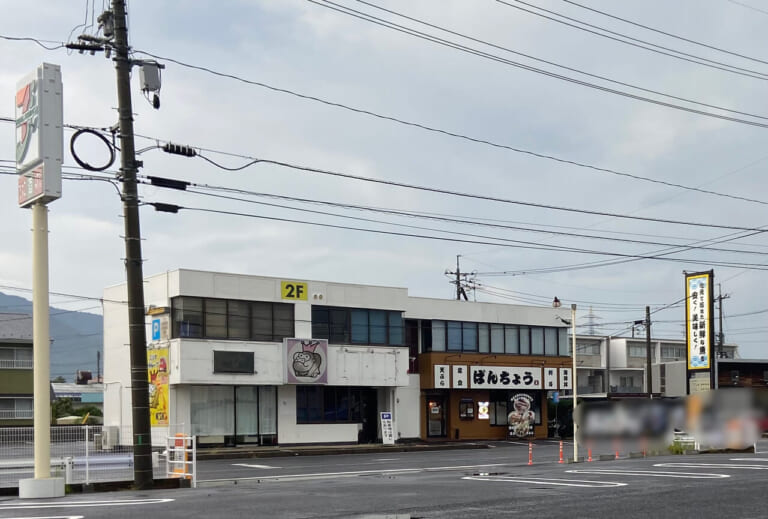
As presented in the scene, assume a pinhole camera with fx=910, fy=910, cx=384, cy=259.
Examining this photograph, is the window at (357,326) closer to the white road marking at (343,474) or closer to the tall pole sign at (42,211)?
the white road marking at (343,474)

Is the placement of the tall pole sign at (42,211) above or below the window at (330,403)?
above

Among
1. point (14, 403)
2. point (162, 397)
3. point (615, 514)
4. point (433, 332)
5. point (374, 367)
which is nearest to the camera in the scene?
point (615, 514)

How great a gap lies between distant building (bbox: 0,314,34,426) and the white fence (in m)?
40.3

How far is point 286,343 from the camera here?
43062 mm

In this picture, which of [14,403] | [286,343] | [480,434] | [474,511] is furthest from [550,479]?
[14,403]

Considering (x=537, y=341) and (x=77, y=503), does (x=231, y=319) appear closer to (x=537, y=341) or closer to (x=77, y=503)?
(x=537, y=341)

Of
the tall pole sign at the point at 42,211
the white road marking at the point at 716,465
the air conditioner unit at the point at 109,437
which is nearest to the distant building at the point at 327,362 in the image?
the air conditioner unit at the point at 109,437

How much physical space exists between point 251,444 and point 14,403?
25458 millimetres

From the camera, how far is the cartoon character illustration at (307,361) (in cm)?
4341

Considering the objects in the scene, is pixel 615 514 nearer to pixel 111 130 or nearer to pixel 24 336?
pixel 111 130

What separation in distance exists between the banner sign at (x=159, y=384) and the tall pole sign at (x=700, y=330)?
2445 centimetres

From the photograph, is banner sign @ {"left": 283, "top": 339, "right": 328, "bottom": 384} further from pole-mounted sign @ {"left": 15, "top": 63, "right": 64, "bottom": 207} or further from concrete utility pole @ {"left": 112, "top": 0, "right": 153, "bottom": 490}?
pole-mounted sign @ {"left": 15, "top": 63, "right": 64, "bottom": 207}

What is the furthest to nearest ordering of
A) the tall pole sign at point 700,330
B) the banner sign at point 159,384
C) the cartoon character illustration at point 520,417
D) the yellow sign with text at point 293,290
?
the cartoon character illustration at point 520,417
the yellow sign with text at point 293,290
the tall pole sign at point 700,330
the banner sign at point 159,384

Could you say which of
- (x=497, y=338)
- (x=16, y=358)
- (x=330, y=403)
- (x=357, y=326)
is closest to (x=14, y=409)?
(x=16, y=358)
